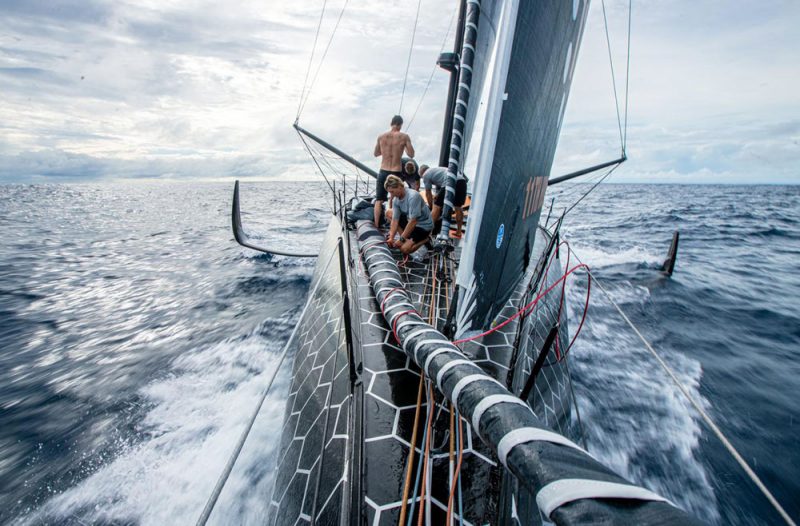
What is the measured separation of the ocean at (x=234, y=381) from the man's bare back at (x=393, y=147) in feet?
11.6

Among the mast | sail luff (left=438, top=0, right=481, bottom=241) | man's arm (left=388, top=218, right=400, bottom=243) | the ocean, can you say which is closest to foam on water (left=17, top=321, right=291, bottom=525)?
the ocean

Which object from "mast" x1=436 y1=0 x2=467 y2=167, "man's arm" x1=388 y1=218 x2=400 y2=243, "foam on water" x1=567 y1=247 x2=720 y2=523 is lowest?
"foam on water" x1=567 y1=247 x2=720 y2=523

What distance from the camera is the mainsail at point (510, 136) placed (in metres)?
1.99

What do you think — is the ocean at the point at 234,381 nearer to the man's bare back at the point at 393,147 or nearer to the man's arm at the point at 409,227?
the man's arm at the point at 409,227

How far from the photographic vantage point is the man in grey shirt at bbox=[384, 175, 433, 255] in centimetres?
474

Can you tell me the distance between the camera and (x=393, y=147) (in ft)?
18.7

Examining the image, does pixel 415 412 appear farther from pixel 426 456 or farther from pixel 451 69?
pixel 451 69

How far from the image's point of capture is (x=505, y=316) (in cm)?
363

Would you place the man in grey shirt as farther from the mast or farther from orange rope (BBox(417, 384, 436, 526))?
orange rope (BBox(417, 384, 436, 526))

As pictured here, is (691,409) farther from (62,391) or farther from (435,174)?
(62,391)

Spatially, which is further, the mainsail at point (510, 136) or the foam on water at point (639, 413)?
the foam on water at point (639, 413)

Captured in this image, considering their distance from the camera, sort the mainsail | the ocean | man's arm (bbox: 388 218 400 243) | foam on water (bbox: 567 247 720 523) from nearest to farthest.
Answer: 1. the mainsail
2. the ocean
3. foam on water (bbox: 567 247 720 523)
4. man's arm (bbox: 388 218 400 243)

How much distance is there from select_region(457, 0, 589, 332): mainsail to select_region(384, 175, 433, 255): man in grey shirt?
1.75 meters

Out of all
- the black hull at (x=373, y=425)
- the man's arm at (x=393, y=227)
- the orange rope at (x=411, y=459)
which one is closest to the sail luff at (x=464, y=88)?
the black hull at (x=373, y=425)
